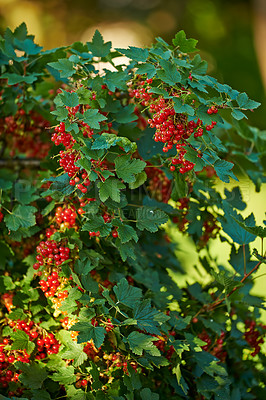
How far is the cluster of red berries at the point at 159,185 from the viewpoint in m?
1.68

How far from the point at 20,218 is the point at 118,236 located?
0.36 m

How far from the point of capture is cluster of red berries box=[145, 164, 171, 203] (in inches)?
66.1

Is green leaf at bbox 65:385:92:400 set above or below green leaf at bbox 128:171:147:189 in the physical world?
below

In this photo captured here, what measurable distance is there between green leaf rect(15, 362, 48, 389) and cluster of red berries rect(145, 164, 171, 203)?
0.71 m

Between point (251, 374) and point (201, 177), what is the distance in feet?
2.55

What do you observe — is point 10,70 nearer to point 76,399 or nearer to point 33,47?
point 33,47

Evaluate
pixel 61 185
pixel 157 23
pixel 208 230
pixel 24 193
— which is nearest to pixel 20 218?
pixel 24 193

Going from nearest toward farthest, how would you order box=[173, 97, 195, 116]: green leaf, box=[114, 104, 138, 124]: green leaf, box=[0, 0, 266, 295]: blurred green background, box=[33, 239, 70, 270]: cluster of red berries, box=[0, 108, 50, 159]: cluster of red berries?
box=[173, 97, 195, 116]: green leaf
box=[33, 239, 70, 270]: cluster of red berries
box=[114, 104, 138, 124]: green leaf
box=[0, 108, 50, 159]: cluster of red berries
box=[0, 0, 266, 295]: blurred green background

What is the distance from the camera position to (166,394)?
1532 millimetres

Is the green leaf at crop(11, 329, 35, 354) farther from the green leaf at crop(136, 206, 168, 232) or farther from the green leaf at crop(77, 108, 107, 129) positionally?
the green leaf at crop(77, 108, 107, 129)

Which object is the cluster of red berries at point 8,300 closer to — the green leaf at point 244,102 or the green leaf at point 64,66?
the green leaf at point 64,66

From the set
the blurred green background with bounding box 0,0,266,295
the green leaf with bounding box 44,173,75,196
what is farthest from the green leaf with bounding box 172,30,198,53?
the blurred green background with bounding box 0,0,266,295

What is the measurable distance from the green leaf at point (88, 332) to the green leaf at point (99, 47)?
0.80 m

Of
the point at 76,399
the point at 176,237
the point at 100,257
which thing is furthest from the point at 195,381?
the point at 176,237
